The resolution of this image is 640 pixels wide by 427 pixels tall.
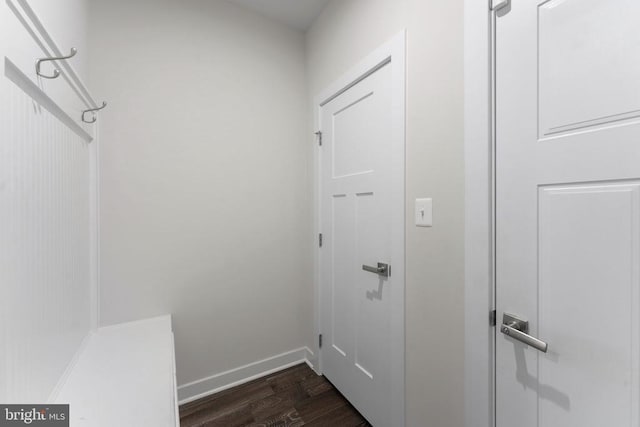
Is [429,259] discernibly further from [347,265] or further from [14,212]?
[14,212]

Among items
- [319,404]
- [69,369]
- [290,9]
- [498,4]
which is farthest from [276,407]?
[290,9]

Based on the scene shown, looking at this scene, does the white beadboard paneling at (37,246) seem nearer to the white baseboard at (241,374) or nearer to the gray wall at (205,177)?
Result: the gray wall at (205,177)

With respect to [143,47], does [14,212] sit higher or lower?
lower

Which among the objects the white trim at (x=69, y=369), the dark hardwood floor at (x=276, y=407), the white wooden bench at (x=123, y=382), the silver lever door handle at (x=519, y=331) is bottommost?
the dark hardwood floor at (x=276, y=407)

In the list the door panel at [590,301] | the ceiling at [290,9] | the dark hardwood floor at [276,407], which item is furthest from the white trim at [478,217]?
the ceiling at [290,9]

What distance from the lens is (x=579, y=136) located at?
2.32 ft

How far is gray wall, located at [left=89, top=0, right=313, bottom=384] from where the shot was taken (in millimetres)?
1507

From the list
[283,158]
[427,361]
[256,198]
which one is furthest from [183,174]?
[427,361]

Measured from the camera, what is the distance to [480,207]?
3.00 feet

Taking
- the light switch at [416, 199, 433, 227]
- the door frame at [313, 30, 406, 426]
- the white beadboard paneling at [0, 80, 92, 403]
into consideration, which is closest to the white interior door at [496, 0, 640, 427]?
the light switch at [416, 199, 433, 227]

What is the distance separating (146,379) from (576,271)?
1559 millimetres

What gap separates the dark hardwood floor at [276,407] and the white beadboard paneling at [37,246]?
0.89m

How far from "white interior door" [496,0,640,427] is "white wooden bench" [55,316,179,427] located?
3.95ft

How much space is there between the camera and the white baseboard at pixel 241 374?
1.71 metres
